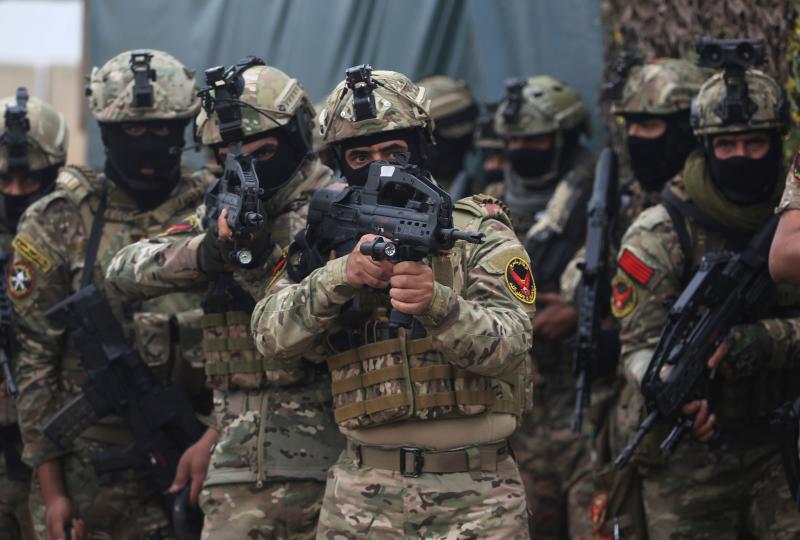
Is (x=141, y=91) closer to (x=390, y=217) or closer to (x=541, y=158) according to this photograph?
(x=390, y=217)

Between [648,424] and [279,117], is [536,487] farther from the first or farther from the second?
[279,117]

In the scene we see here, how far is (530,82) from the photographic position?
9.02 metres

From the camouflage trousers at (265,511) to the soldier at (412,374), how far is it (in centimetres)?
55

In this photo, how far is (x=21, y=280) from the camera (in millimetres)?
6672

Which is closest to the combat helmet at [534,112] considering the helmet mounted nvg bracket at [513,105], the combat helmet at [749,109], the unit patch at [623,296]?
the helmet mounted nvg bracket at [513,105]

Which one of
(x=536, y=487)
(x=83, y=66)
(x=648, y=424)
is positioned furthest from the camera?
(x=83, y=66)

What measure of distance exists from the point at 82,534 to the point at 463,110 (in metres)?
4.29

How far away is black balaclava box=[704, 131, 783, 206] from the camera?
6227 millimetres

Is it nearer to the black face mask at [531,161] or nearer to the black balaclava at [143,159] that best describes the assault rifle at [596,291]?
the black face mask at [531,161]

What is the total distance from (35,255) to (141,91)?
2.86 feet

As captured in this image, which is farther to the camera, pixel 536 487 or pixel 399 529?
pixel 536 487

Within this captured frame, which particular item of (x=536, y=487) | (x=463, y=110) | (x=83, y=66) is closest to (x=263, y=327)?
(x=536, y=487)

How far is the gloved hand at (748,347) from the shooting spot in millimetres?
5969

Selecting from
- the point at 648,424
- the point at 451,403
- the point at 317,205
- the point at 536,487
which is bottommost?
the point at 536,487
